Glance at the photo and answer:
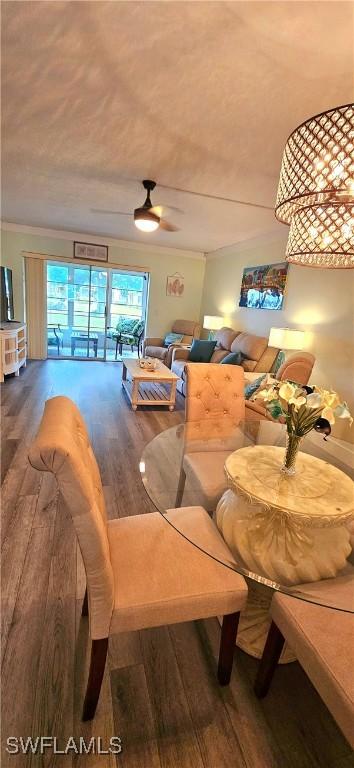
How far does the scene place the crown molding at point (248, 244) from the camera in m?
4.22

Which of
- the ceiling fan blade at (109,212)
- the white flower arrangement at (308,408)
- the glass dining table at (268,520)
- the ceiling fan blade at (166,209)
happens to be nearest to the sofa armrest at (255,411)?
the glass dining table at (268,520)

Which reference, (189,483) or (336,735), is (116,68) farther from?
(336,735)

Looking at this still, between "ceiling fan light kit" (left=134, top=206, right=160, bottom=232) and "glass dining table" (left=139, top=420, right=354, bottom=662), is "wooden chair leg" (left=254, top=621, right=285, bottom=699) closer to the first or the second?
"glass dining table" (left=139, top=420, right=354, bottom=662)

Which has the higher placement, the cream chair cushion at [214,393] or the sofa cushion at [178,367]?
the cream chair cushion at [214,393]

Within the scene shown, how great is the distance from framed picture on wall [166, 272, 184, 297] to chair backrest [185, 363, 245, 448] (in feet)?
16.0

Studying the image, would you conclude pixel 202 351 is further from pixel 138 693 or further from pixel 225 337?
pixel 138 693

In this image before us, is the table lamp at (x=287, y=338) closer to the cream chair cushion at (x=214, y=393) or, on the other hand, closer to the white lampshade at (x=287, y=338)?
the white lampshade at (x=287, y=338)

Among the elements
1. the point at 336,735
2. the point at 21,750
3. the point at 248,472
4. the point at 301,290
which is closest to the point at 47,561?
the point at 21,750

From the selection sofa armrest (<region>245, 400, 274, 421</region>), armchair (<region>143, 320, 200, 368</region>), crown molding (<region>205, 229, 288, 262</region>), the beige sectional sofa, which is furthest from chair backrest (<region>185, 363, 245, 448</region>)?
armchair (<region>143, 320, 200, 368</region>)

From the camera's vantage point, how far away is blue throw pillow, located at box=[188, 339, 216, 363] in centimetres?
516

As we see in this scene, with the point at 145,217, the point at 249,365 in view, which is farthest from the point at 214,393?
the point at 249,365

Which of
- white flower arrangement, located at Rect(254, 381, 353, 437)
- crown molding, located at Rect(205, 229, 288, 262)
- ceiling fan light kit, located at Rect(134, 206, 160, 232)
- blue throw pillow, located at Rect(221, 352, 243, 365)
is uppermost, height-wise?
crown molding, located at Rect(205, 229, 288, 262)

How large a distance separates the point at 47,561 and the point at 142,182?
3287 mm

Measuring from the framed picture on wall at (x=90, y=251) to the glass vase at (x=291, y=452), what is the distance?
588 centimetres
